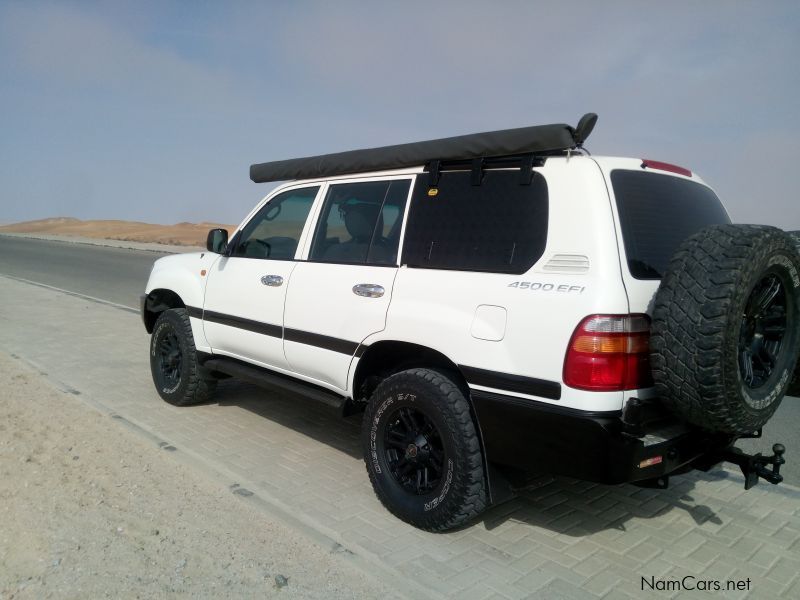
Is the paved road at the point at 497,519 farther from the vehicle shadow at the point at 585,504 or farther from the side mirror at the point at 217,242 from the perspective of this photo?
the side mirror at the point at 217,242

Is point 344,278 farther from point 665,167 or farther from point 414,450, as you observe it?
point 665,167

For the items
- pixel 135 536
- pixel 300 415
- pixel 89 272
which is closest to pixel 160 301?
pixel 300 415

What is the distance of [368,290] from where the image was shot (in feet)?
13.2

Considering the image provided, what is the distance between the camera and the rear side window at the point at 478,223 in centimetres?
338

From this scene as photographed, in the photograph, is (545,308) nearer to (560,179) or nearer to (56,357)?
(560,179)

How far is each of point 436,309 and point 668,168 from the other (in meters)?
1.57

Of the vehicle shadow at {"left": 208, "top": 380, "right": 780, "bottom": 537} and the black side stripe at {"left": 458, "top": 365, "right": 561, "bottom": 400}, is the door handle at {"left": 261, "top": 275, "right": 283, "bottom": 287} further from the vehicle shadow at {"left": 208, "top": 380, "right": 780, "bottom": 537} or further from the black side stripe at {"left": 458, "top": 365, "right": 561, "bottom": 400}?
the black side stripe at {"left": 458, "top": 365, "right": 561, "bottom": 400}

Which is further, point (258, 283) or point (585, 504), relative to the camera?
point (258, 283)

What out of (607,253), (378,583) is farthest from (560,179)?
(378,583)

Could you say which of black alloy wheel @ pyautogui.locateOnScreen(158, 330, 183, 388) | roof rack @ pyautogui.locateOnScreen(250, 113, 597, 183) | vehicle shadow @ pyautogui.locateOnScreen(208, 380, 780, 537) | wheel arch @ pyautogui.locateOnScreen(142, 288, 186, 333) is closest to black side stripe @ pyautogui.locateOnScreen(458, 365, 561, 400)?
vehicle shadow @ pyautogui.locateOnScreen(208, 380, 780, 537)

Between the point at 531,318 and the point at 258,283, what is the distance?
99.9 inches

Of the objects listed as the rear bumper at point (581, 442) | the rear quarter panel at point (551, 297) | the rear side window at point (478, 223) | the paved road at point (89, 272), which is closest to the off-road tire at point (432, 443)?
the rear bumper at point (581, 442)

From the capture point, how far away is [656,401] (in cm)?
318

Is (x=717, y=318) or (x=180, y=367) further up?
(x=717, y=318)
